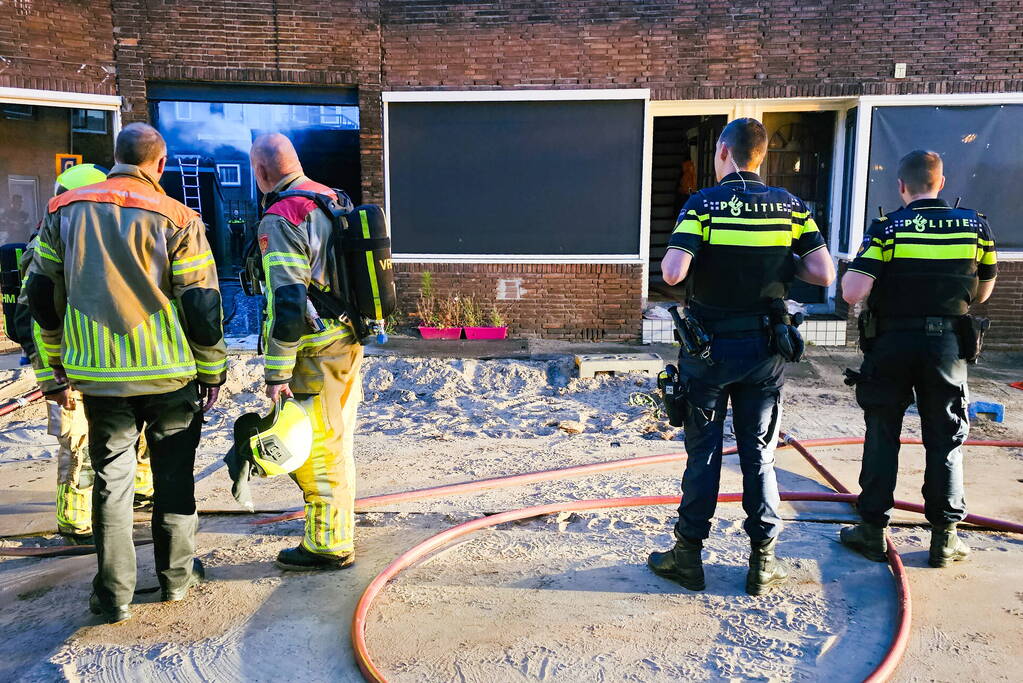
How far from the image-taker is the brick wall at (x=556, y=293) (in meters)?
10.3

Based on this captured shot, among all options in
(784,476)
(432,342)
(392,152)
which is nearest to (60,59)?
(392,152)

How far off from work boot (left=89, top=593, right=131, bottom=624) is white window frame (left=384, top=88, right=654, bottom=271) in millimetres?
7106

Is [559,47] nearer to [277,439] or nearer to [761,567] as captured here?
[277,439]

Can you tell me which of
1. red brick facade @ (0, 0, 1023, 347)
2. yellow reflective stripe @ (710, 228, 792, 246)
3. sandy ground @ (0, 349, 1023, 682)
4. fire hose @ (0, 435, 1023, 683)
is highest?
red brick facade @ (0, 0, 1023, 347)

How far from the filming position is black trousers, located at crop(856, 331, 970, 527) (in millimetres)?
3971

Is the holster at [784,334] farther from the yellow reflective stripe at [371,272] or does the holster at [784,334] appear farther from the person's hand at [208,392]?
the person's hand at [208,392]

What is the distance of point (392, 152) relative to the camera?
403 inches

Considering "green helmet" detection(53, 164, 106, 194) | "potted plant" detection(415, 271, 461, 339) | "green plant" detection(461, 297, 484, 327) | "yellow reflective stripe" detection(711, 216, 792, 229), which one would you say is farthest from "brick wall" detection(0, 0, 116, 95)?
"yellow reflective stripe" detection(711, 216, 792, 229)

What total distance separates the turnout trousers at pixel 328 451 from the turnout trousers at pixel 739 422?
163cm

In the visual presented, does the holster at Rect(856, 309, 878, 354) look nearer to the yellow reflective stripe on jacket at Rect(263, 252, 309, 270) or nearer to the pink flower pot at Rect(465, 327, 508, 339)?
the yellow reflective stripe on jacket at Rect(263, 252, 309, 270)

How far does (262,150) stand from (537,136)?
21.5ft

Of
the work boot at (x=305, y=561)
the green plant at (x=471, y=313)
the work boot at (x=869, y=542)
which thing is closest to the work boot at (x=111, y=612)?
the work boot at (x=305, y=561)

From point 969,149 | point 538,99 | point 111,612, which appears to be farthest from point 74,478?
point 969,149

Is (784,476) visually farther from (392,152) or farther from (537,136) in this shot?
(392,152)
